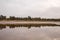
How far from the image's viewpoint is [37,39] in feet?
66.5

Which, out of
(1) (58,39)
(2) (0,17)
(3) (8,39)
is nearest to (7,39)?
(3) (8,39)

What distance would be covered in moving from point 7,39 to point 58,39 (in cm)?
631

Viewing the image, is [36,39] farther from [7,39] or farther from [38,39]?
[7,39]

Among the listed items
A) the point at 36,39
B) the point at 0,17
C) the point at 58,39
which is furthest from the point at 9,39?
the point at 0,17

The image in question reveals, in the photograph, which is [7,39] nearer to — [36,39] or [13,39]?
[13,39]

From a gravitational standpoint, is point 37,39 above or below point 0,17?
above

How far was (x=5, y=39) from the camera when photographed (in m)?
19.8

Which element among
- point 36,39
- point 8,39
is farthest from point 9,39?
point 36,39

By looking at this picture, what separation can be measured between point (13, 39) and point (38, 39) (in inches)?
122

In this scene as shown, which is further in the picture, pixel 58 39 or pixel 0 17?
pixel 0 17

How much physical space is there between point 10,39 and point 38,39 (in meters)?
3.46

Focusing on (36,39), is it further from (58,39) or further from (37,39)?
(58,39)

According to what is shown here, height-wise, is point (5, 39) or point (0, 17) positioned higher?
point (5, 39)

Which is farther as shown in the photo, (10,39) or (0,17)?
(0,17)
